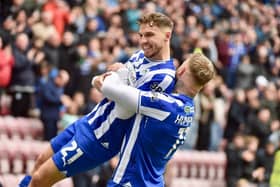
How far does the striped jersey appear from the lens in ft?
31.6

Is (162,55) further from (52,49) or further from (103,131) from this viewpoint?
(52,49)

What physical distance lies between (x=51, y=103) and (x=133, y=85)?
7.33 m

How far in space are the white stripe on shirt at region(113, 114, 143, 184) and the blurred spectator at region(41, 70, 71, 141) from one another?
704 centimetres

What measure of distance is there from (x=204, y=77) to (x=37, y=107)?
8.25m

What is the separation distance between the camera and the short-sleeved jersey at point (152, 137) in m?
9.52

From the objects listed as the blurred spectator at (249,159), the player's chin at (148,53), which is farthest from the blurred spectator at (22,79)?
the player's chin at (148,53)

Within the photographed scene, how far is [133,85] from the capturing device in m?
9.70

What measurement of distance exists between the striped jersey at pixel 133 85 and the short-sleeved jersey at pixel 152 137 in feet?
0.41

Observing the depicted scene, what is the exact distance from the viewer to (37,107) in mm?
17312

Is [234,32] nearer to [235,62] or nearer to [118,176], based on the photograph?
[235,62]

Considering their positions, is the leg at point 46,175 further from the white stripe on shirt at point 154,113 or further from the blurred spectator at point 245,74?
the blurred spectator at point 245,74

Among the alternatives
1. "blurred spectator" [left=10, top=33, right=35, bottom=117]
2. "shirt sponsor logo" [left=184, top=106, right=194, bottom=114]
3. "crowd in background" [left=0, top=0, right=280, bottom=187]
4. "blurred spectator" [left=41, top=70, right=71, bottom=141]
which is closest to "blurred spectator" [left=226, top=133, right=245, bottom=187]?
"crowd in background" [left=0, top=0, right=280, bottom=187]

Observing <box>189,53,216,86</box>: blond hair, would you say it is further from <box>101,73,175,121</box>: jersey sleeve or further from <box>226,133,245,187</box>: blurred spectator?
<box>226,133,245,187</box>: blurred spectator

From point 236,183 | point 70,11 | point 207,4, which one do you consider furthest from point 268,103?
point 207,4
